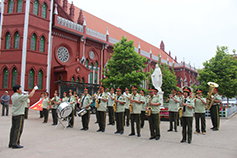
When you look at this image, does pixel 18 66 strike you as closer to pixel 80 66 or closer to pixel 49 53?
pixel 49 53

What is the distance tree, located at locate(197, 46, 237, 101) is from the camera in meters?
22.0

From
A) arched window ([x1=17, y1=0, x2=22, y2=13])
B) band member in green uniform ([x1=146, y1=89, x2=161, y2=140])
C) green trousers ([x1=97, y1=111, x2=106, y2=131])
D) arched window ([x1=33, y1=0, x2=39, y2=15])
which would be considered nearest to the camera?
band member in green uniform ([x1=146, y1=89, x2=161, y2=140])

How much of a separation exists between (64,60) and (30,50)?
5.22 meters

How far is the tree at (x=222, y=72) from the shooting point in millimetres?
22047

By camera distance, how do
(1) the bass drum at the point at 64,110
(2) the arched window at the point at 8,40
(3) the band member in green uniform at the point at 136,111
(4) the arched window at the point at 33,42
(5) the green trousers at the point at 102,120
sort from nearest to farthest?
(3) the band member in green uniform at the point at 136,111, (5) the green trousers at the point at 102,120, (1) the bass drum at the point at 64,110, (2) the arched window at the point at 8,40, (4) the arched window at the point at 33,42

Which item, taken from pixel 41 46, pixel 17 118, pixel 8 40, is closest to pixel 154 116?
pixel 17 118

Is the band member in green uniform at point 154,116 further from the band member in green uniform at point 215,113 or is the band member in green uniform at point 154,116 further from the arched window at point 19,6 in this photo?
the arched window at point 19,6

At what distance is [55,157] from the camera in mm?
4980

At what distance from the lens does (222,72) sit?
22234 millimetres

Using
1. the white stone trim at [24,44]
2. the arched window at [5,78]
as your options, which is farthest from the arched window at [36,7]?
the arched window at [5,78]

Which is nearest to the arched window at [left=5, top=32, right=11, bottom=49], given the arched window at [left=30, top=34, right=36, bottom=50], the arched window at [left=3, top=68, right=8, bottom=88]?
the arched window at [left=30, top=34, right=36, bottom=50]

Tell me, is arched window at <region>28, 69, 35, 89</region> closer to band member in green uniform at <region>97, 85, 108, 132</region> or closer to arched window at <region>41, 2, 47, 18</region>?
arched window at <region>41, 2, 47, 18</region>

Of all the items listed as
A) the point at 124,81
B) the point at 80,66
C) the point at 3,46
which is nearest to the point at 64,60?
the point at 80,66

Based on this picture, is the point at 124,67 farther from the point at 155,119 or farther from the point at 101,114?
the point at 155,119
